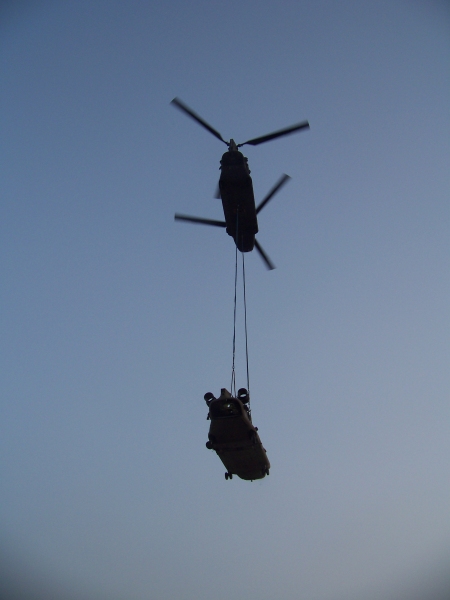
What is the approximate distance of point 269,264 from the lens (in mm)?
16594

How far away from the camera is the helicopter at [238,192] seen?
45.5ft

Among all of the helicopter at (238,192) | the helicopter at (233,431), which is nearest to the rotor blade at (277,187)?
the helicopter at (238,192)

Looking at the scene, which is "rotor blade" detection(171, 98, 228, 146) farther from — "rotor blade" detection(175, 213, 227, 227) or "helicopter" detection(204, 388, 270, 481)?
"helicopter" detection(204, 388, 270, 481)

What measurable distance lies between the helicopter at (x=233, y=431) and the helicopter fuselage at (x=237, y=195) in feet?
19.4

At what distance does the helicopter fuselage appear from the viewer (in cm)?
1381

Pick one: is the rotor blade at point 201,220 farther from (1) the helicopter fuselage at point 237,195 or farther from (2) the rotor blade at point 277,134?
(2) the rotor blade at point 277,134

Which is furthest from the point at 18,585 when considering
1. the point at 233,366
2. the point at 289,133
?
the point at 289,133

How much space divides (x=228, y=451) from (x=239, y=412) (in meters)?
1.32

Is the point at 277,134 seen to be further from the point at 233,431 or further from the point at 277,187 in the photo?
the point at 233,431

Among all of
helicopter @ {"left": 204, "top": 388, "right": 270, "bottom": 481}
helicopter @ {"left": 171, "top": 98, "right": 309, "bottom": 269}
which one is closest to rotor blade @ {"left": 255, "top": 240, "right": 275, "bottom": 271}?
helicopter @ {"left": 171, "top": 98, "right": 309, "bottom": 269}

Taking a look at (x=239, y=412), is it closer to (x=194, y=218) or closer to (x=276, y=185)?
(x=194, y=218)

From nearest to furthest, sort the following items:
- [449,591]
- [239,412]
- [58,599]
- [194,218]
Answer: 1. [239,412]
2. [194,218]
3. [449,591]
4. [58,599]

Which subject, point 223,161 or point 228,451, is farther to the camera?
point 223,161

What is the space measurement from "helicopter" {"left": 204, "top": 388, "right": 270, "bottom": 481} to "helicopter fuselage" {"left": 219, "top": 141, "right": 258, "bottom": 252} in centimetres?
591
